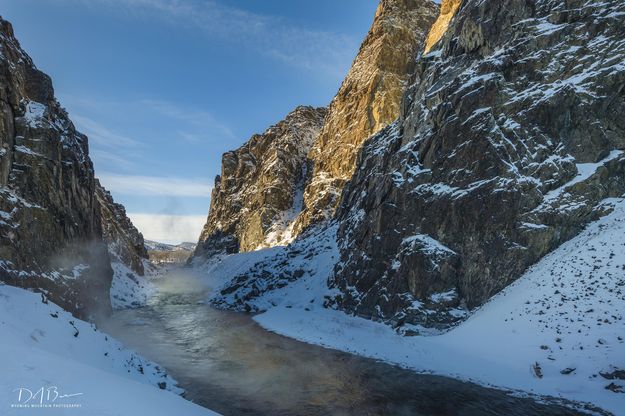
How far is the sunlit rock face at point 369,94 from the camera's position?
252 feet

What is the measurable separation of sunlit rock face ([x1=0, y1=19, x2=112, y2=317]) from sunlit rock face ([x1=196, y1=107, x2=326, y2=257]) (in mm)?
49236

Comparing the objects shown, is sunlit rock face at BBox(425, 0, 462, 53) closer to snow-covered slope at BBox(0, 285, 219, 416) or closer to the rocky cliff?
the rocky cliff

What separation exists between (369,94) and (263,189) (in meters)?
39.1

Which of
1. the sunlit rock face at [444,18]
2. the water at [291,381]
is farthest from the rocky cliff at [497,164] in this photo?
the sunlit rock face at [444,18]

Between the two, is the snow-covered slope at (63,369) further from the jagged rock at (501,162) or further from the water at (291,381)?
the jagged rock at (501,162)

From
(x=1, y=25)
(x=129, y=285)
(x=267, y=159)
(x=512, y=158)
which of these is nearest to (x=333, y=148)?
(x=267, y=159)

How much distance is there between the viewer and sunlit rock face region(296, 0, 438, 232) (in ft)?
252

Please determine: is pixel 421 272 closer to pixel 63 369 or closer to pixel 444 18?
pixel 63 369

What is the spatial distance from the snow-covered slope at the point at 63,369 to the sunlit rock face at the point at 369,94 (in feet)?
191

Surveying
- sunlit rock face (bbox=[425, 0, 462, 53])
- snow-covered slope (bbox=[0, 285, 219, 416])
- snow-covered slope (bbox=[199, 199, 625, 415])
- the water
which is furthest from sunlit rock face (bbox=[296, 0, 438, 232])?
snow-covered slope (bbox=[0, 285, 219, 416])

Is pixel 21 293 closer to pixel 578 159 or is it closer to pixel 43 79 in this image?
pixel 43 79

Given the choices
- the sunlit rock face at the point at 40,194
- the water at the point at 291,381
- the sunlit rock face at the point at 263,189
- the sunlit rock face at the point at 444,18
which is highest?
the sunlit rock face at the point at 444,18

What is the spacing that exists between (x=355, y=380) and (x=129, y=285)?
51.7 m

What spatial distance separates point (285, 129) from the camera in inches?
4811
